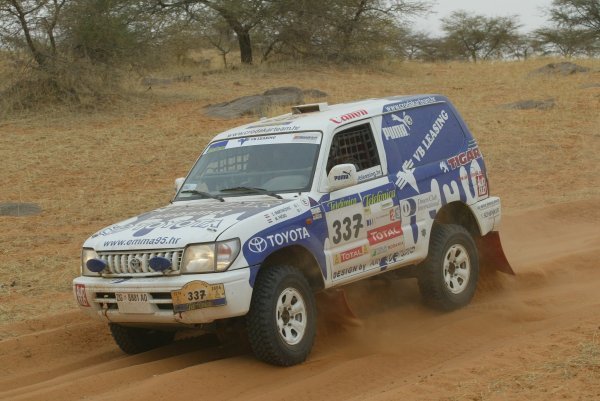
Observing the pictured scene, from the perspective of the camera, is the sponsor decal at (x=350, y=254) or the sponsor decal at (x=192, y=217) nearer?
the sponsor decal at (x=192, y=217)

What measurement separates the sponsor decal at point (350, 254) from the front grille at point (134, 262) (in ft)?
4.42

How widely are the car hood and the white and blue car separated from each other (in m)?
0.01

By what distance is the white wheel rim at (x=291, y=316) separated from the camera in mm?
6729

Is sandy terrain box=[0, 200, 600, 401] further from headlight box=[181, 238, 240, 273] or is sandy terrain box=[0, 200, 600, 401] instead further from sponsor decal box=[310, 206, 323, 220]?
sponsor decal box=[310, 206, 323, 220]

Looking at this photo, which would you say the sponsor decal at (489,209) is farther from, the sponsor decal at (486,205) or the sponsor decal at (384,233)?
the sponsor decal at (384,233)

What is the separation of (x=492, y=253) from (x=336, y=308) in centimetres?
232

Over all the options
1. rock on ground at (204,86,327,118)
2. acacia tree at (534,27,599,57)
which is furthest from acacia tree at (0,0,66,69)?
acacia tree at (534,27,599,57)

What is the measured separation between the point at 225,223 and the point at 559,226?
7.33m

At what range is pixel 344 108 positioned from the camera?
8336 millimetres

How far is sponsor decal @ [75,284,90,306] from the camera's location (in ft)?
23.0

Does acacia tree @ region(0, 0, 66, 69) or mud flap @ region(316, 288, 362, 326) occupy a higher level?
acacia tree @ region(0, 0, 66, 69)

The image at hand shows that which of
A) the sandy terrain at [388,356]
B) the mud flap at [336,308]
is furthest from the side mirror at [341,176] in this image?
the sandy terrain at [388,356]

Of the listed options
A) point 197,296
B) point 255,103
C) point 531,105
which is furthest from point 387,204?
point 531,105

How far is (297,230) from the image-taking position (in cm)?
698
